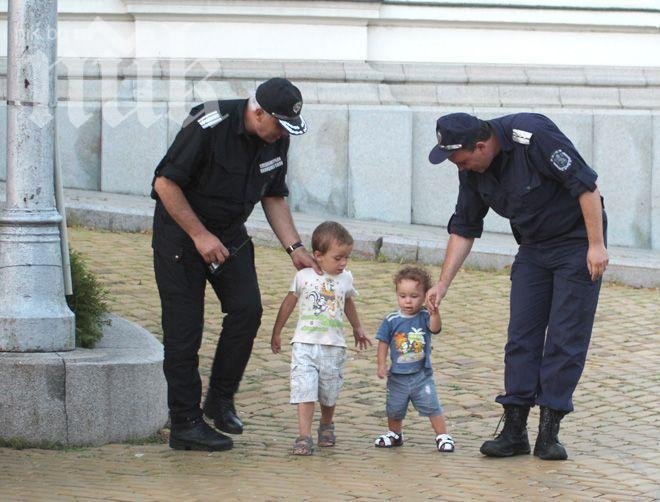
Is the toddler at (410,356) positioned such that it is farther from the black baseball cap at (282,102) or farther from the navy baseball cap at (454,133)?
the black baseball cap at (282,102)

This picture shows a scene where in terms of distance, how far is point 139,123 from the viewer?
12773mm

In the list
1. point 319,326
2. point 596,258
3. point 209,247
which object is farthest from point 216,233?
point 596,258

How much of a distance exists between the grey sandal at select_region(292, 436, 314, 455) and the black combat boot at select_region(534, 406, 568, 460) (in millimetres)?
1010

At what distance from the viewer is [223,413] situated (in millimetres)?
6391

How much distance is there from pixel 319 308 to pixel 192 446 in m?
0.81

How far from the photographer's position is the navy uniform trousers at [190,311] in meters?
6.08

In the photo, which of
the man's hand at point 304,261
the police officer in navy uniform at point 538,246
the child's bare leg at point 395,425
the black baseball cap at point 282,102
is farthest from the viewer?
the child's bare leg at point 395,425

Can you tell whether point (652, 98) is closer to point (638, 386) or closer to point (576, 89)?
point (576, 89)

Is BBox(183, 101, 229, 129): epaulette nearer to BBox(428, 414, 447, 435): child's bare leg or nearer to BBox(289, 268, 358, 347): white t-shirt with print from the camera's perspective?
BBox(289, 268, 358, 347): white t-shirt with print

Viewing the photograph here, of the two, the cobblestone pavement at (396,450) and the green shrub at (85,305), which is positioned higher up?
the green shrub at (85,305)

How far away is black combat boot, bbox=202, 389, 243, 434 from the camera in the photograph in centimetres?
639

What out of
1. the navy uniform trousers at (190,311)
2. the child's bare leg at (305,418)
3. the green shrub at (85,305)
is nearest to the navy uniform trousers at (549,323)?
the child's bare leg at (305,418)

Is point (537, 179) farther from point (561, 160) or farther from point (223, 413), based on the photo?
point (223, 413)

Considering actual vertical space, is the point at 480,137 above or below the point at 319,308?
above
